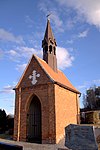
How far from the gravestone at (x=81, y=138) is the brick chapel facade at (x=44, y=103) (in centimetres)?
908

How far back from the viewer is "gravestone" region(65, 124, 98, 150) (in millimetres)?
7635

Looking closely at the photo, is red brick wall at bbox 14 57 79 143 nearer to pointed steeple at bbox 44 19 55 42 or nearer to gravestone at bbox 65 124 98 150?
pointed steeple at bbox 44 19 55 42

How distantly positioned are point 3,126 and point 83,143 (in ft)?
75.4

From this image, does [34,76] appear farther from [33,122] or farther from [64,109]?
[33,122]

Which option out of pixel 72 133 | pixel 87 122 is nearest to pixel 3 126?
pixel 87 122

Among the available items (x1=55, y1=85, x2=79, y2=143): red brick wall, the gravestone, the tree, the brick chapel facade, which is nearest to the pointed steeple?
the brick chapel facade

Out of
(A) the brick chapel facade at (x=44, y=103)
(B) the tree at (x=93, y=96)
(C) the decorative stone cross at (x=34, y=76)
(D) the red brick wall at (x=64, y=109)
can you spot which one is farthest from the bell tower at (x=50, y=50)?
(B) the tree at (x=93, y=96)

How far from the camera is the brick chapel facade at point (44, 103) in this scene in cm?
1802

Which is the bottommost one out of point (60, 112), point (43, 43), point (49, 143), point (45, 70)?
point (49, 143)

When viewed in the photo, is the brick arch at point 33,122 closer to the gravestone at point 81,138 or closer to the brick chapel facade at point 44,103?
the brick chapel facade at point 44,103

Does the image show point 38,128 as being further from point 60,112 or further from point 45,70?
point 45,70

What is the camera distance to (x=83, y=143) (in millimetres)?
7863

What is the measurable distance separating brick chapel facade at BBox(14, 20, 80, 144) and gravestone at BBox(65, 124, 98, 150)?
908 centimetres

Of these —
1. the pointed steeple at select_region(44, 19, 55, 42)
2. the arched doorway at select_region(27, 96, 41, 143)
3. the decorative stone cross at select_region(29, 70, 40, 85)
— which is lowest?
the arched doorway at select_region(27, 96, 41, 143)
